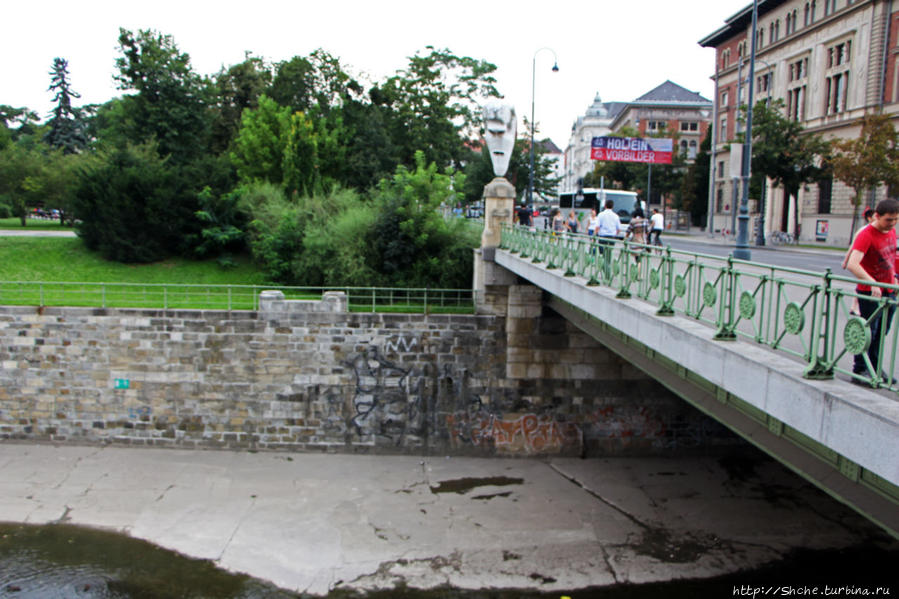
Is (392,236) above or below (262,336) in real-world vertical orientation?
above

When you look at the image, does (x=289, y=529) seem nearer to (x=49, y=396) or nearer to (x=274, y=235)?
(x=49, y=396)

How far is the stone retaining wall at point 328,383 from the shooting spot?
59.3ft

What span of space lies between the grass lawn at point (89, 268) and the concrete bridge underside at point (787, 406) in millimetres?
20108

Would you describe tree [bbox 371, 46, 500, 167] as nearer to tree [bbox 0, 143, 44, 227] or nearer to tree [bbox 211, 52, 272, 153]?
tree [bbox 211, 52, 272, 153]

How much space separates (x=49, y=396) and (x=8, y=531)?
5.19m

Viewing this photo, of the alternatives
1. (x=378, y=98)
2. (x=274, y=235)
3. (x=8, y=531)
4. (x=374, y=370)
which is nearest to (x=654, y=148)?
(x=378, y=98)

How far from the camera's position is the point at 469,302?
70.1ft

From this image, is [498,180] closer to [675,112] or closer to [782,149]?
[782,149]

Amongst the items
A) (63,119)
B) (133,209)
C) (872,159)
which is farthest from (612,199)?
(63,119)

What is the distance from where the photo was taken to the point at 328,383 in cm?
1805

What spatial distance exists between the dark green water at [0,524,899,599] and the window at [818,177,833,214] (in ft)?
106

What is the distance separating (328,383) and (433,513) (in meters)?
5.01

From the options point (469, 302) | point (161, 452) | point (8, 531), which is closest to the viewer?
point (8, 531)

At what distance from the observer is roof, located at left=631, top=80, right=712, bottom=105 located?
267ft
